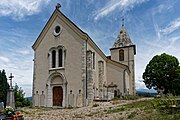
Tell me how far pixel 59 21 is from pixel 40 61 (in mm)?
5374

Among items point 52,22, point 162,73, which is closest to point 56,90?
point 52,22

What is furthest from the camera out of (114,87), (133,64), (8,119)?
(133,64)

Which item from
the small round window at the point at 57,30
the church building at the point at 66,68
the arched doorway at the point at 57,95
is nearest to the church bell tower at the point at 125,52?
the church building at the point at 66,68

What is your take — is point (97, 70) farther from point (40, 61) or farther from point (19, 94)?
point (19, 94)

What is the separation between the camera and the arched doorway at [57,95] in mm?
24734

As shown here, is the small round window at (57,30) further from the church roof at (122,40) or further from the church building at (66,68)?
the church roof at (122,40)

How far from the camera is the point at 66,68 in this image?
79.7 ft

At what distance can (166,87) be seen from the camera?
41438 millimetres

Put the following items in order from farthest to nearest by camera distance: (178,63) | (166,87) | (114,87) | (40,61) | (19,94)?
(178,63), (166,87), (19,94), (114,87), (40,61)

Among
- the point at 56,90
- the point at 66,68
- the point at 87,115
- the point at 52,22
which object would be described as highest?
the point at 52,22

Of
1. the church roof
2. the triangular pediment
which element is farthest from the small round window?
the church roof

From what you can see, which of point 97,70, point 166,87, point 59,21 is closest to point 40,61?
point 59,21

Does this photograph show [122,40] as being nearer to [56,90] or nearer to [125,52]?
[125,52]

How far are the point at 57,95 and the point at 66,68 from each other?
3.37m
